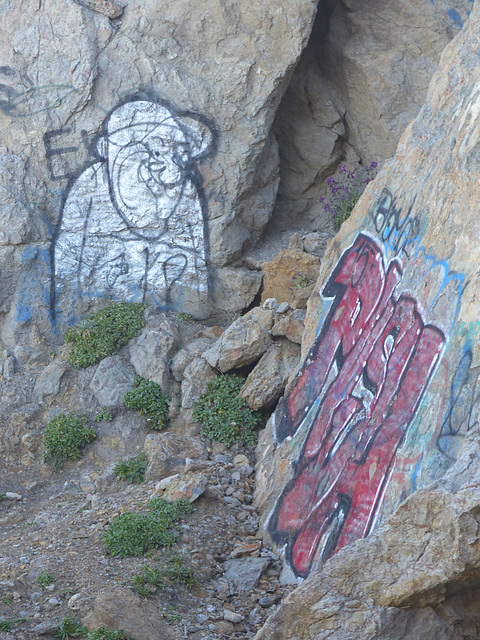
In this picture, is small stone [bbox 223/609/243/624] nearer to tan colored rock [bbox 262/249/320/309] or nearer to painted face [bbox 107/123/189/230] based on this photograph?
tan colored rock [bbox 262/249/320/309]

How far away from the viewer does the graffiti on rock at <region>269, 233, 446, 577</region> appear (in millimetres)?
4805

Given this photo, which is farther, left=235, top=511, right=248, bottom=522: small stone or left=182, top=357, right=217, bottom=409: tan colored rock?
left=182, top=357, right=217, bottom=409: tan colored rock

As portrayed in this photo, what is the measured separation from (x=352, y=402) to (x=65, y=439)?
3.27 meters

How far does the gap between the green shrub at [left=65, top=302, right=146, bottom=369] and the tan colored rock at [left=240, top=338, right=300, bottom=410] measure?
5.42 feet

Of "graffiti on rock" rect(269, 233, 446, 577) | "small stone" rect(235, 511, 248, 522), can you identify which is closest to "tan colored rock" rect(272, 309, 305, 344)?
"graffiti on rock" rect(269, 233, 446, 577)

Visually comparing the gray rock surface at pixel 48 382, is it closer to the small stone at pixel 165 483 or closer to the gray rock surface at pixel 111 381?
the gray rock surface at pixel 111 381

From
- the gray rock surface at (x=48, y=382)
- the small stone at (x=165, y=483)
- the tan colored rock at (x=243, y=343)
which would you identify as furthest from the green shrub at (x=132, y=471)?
the gray rock surface at (x=48, y=382)

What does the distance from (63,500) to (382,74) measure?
6.07 metres

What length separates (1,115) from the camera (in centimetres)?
841

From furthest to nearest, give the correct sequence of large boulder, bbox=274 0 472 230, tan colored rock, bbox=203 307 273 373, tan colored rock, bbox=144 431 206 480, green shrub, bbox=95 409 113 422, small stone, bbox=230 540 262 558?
1. large boulder, bbox=274 0 472 230
2. green shrub, bbox=95 409 113 422
3. tan colored rock, bbox=203 307 273 373
4. tan colored rock, bbox=144 431 206 480
5. small stone, bbox=230 540 262 558

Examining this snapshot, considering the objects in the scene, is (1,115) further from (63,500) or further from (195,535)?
(195,535)

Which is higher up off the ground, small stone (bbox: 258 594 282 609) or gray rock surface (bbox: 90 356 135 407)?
gray rock surface (bbox: 90 356 135 407)

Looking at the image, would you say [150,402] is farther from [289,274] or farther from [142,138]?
[142,138]

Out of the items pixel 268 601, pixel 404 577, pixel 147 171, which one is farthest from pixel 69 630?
pixel 147 171
